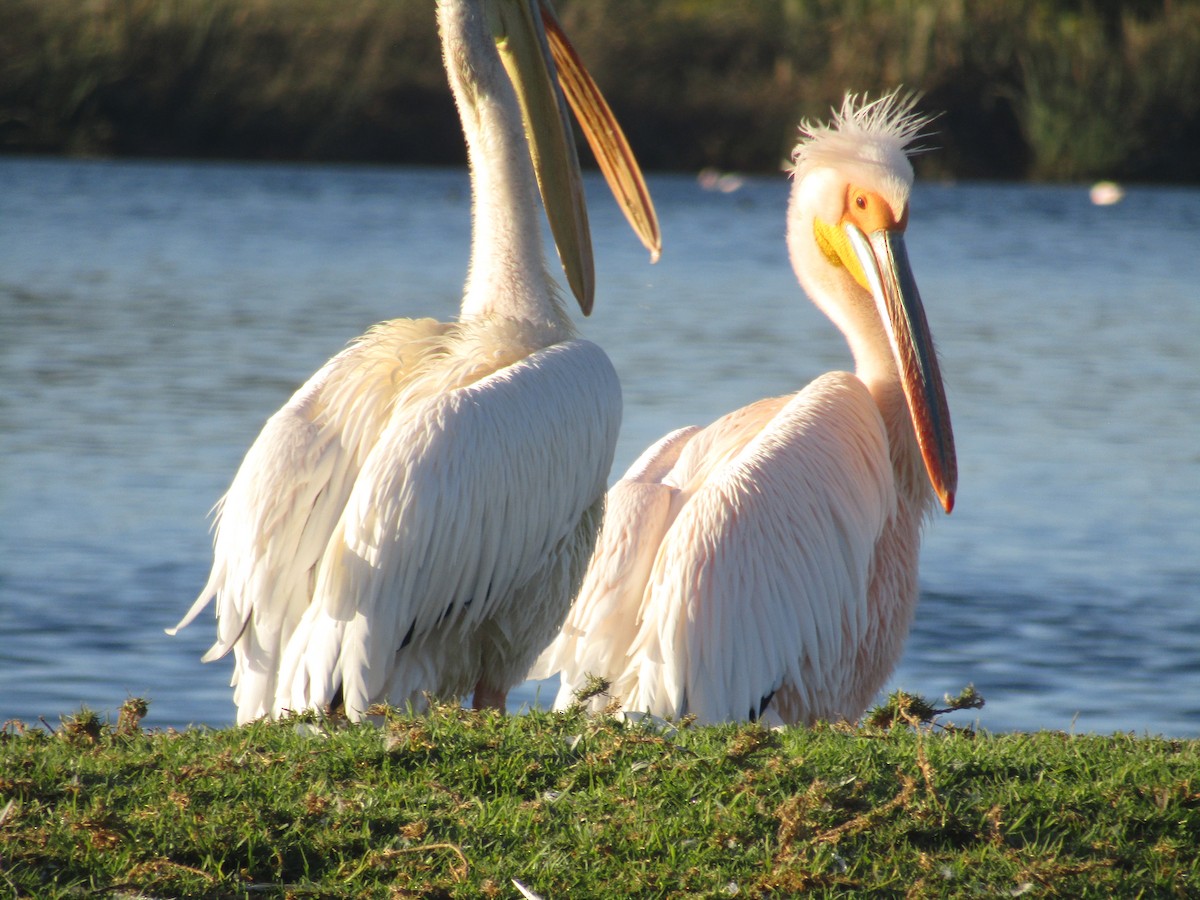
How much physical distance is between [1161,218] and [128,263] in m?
12.7

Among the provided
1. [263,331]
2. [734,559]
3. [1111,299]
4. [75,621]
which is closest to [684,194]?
[1111,299]

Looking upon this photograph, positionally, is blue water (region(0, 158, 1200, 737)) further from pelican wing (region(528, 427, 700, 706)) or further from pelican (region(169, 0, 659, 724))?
pelican (region(169, 0, 659, 724))

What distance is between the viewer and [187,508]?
8305 mm

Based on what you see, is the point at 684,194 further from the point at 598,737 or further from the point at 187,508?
the point at 598,737

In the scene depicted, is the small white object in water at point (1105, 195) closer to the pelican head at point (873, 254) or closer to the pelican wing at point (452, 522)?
the pelican head at point (873, 254)

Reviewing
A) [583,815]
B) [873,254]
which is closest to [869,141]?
[873,254]

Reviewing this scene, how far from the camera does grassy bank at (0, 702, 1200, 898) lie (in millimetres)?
2883

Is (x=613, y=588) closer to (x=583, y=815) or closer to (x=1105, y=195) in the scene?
(x=583, y=815)

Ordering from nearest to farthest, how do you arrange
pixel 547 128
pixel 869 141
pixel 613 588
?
pixel 613 588 → pixel 547 128 → pixel 869 141

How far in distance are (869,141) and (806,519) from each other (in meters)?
1.19

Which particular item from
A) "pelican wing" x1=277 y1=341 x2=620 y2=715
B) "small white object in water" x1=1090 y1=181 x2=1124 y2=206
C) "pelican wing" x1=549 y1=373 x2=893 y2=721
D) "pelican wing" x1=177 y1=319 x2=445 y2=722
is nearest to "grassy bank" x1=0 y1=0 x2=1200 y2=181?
"small white object in water" x1=1090 y1=181 x2=1124 y2=206

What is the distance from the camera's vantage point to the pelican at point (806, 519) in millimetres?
4055

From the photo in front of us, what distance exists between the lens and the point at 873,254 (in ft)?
15.9

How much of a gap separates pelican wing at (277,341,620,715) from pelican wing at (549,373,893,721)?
28cm
